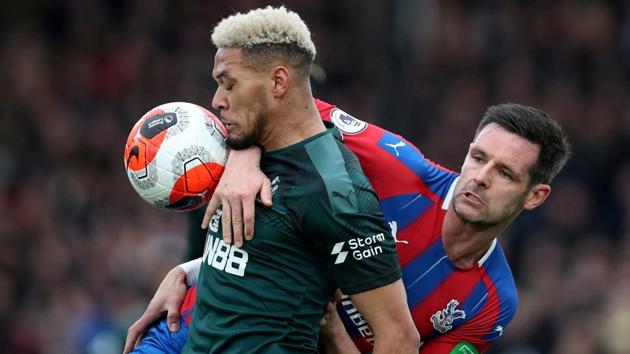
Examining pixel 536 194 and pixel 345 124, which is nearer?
pixel 345 124

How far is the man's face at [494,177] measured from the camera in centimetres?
552

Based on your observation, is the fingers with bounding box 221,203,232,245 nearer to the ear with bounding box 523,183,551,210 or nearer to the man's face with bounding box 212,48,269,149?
the man's face with bounding box 212,48,269,149

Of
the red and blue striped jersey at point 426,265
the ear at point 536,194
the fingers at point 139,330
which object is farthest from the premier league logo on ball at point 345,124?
the fingers at point 139,330

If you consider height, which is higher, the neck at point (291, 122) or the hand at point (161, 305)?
the neck at point (291, 122)

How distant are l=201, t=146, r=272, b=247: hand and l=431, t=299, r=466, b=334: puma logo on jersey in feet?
3.71

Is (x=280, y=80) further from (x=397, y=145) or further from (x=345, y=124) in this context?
(x=397, y=145)

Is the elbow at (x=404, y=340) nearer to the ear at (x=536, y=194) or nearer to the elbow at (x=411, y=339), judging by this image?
the elbow at (x=411, y=339)

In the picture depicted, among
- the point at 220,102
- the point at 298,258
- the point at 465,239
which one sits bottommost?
the point at 465,239

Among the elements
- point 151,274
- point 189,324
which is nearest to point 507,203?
point 189,324

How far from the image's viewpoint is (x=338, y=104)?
14.1 meters

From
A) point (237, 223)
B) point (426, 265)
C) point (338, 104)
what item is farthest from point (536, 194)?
point (338, 104)

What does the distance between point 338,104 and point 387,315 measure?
937 centimetres

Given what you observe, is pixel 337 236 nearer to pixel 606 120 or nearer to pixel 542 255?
pixel 542 255

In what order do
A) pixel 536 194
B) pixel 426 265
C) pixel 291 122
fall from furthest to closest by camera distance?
pixel 536 194
pixel 426 265
pixel 291 122
